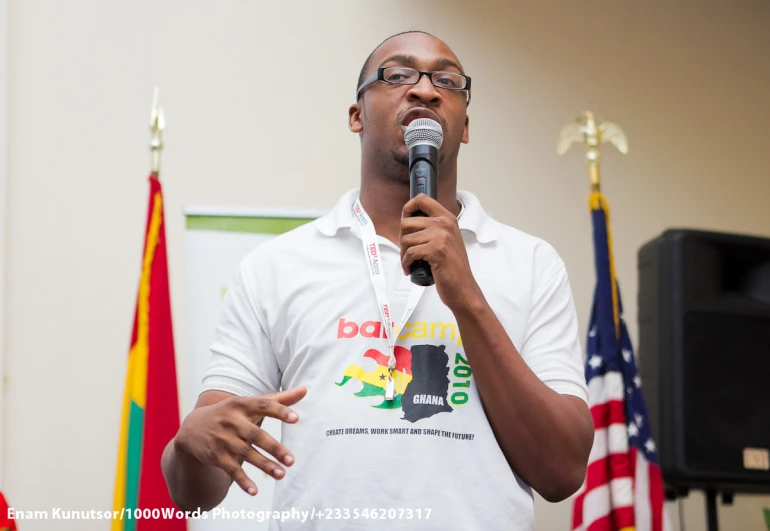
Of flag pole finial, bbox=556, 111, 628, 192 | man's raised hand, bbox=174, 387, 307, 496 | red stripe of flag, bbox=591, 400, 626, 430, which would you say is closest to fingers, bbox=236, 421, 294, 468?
man's raised hand, bbox=174, 387, 307, 496

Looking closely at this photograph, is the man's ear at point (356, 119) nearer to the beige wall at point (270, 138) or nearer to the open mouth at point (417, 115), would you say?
the open mouth at point (417, 115)

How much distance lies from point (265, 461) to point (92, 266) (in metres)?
2.15

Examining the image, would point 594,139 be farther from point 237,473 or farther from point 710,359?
point 237,473

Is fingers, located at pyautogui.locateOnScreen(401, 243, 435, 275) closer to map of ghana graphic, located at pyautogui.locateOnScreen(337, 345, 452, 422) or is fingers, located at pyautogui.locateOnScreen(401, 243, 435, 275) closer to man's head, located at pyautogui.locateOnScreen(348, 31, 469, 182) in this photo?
map of ghana graphic, located at pyautogui.locateOnScreen(337, 345, 452, 422)

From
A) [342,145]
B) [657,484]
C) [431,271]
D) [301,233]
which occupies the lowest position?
[657,484]

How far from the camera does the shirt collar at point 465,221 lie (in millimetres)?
1868

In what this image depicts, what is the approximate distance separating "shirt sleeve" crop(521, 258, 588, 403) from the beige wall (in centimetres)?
191

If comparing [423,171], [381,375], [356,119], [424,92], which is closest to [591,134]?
[356,119]

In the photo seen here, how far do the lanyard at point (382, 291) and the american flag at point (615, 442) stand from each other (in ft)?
Result: 4.43

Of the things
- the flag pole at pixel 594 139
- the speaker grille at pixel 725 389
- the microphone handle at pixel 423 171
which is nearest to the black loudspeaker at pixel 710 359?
the speaker grille at pixel 725 389

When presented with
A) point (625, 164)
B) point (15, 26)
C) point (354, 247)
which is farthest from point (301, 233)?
point (625, 164)

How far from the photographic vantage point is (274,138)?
11.9 ft

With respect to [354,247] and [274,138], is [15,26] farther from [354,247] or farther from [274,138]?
[354,247]

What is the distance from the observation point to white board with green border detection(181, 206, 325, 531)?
298cm
